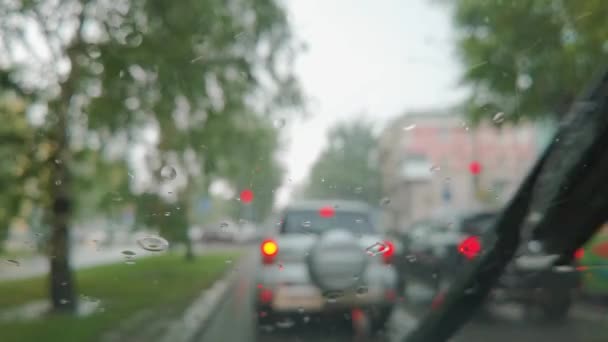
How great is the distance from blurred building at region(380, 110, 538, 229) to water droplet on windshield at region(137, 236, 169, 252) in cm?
173

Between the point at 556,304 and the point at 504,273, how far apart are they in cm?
155

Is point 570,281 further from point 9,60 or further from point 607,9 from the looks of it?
point 9,60

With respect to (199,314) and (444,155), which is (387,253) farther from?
(199,314)

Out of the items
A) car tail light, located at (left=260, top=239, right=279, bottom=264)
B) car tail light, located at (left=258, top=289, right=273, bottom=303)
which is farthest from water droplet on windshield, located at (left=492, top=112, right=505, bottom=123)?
car tail light, located at (left=258, top=289, right=273, bottom=303)

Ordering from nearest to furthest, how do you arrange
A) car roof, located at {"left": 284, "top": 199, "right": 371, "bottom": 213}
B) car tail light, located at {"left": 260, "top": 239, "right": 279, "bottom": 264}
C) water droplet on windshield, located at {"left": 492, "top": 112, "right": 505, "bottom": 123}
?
water droplet on windshield, located at {"left": 492, "top": 112, "right": 505, "bottom": 123} < car roof, located at {"left": 284, "top": 199, "right": 371, "bottom": 213} < car tail light, located at {"left": 260, "top": 239, "right": 279, "bottom": 264}

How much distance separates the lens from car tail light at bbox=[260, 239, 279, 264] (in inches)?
200

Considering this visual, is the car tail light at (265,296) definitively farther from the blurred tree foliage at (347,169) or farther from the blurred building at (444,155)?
the blurred building at (444,155)

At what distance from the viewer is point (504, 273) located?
2604 millimetres

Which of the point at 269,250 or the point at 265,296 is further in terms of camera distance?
the point at 269,250

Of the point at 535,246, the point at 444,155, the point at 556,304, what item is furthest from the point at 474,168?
the point at 535,246

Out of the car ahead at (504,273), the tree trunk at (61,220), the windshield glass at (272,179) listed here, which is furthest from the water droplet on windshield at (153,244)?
the car ahead at (504,273)

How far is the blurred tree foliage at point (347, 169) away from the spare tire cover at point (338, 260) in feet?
1.16

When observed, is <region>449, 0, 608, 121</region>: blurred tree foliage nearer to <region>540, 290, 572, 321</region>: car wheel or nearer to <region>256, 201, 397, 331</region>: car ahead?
<region>540, 290, 572, 321</region>: car wheel

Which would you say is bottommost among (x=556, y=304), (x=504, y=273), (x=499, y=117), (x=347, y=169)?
(x=504, y=273)
